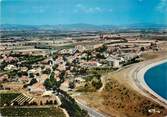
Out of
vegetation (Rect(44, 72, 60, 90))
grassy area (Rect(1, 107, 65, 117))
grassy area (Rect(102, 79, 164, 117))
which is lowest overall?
grassy area (Rect(1, 107, 65, 117))

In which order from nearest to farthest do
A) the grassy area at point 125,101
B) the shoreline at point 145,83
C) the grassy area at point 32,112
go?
the grassy area at point 32,112 < the grassy area at point 125,101 < the shoreline at point 145,83

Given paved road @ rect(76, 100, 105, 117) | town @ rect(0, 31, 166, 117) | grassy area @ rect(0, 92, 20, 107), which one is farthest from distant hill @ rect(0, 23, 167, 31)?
paved road @ rect(76, 100, 105, 117)

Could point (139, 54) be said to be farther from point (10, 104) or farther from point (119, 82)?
point (10, 104)

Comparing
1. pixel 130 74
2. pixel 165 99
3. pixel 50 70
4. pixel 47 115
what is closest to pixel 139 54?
pixel 130 74

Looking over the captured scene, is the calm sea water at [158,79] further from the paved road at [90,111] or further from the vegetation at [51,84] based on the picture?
the vegetation at [51,84]

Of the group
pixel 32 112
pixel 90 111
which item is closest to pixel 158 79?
pixel 90 111

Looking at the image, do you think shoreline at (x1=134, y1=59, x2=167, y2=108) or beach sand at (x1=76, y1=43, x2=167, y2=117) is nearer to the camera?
beach sand at (x1=76, y1=43, x2=167, y2=117)

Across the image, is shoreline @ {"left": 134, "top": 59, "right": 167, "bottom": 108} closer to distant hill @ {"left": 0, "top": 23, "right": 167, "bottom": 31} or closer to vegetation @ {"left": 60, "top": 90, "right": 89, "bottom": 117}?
distant hill @ {"left": 0, "top": 23, "right": 167, "bottom": 31}

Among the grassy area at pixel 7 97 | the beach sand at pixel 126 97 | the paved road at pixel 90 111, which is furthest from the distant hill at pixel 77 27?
the paved road at pixel 90 111
